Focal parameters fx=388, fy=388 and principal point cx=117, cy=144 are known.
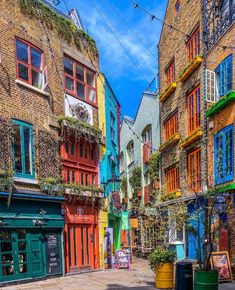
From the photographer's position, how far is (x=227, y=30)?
44.1ft

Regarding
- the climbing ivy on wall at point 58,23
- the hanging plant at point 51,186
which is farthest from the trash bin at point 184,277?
the climbing ivy on wall at point 58,23

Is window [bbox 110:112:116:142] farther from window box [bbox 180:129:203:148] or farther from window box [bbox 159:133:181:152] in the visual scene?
window box [bbox 180:129:203:148]

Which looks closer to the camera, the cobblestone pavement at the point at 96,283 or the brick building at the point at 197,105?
the cobblestone pavement at the point at 96,283

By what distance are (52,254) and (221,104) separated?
312 inches

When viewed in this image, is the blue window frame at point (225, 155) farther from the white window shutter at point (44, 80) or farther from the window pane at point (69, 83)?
the white window shutter at point (44, 80)

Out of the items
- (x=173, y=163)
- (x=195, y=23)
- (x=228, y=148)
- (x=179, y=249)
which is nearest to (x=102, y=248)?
(x=179, y=249)

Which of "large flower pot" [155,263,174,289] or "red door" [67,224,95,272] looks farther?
"red door" [67,224,95,272]

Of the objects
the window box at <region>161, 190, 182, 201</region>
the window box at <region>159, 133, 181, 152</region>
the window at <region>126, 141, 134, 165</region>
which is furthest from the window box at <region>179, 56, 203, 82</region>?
the window at <region>126, 141, 134, 165</region>

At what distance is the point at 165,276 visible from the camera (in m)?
10.8

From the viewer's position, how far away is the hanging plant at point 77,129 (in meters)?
15.1

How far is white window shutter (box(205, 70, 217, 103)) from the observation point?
14.8 metres

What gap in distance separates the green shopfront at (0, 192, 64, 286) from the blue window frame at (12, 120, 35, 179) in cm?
96

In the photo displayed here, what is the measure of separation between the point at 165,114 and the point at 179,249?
7326 millimetres

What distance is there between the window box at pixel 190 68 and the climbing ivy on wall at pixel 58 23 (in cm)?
424
